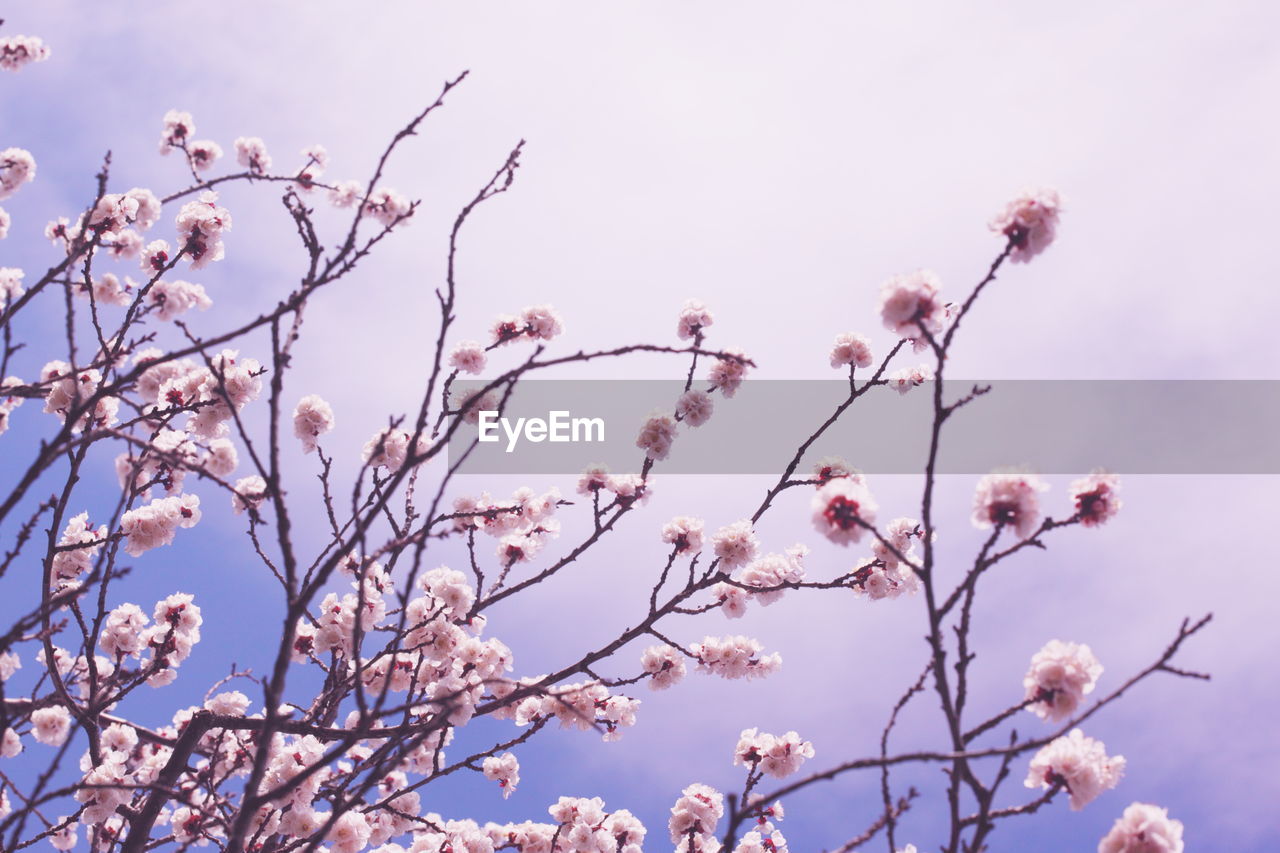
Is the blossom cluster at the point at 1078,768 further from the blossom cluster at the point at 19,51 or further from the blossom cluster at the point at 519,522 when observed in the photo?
the blossom cluster at the point at 19,51

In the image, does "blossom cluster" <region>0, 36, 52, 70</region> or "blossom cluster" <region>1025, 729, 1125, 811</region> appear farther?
"blossom cluster" <region>0, 36, 52, 70</region>

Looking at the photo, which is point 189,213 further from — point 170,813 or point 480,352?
point 170,813

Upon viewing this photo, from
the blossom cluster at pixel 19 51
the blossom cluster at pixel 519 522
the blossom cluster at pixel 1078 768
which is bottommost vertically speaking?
the blossom cluster at pixel 1078 768

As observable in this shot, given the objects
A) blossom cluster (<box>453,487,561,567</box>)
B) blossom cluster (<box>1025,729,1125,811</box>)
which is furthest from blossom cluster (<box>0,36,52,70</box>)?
blossom cluster (<box>1025,729,1125,811</box>)

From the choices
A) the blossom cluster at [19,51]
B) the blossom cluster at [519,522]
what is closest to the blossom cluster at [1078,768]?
the blossom cluster at [519,522]

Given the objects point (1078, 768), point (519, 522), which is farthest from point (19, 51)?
point (1078, 768)

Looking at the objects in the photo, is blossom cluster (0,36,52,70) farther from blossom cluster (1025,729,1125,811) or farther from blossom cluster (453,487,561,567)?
blossom cluster (1025,729,1125,811)

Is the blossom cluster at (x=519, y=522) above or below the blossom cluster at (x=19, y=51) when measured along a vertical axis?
below

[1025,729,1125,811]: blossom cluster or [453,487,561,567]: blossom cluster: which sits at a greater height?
[453,487,561,567]: blossom cluster

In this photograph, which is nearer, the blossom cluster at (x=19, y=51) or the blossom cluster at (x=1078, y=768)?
the blossom cluster at (x=1078, y=768)

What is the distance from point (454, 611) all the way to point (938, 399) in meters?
3.24

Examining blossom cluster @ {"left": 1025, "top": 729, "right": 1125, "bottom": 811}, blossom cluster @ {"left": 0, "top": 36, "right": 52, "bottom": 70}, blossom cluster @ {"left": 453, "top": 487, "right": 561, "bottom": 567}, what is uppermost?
blossom cluster @ {"left": 0, "top": 36, "right": 52, "bottom": 70}

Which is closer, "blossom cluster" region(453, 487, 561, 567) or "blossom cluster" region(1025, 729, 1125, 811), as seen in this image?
"blossom cluster" region(1025, 729, 1125, 811)

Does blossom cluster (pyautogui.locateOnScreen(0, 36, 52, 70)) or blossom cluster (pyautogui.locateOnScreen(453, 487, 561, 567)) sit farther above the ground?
blossom cluster (pyautogui.locateOnScreen(0, 36, 52, 70))
